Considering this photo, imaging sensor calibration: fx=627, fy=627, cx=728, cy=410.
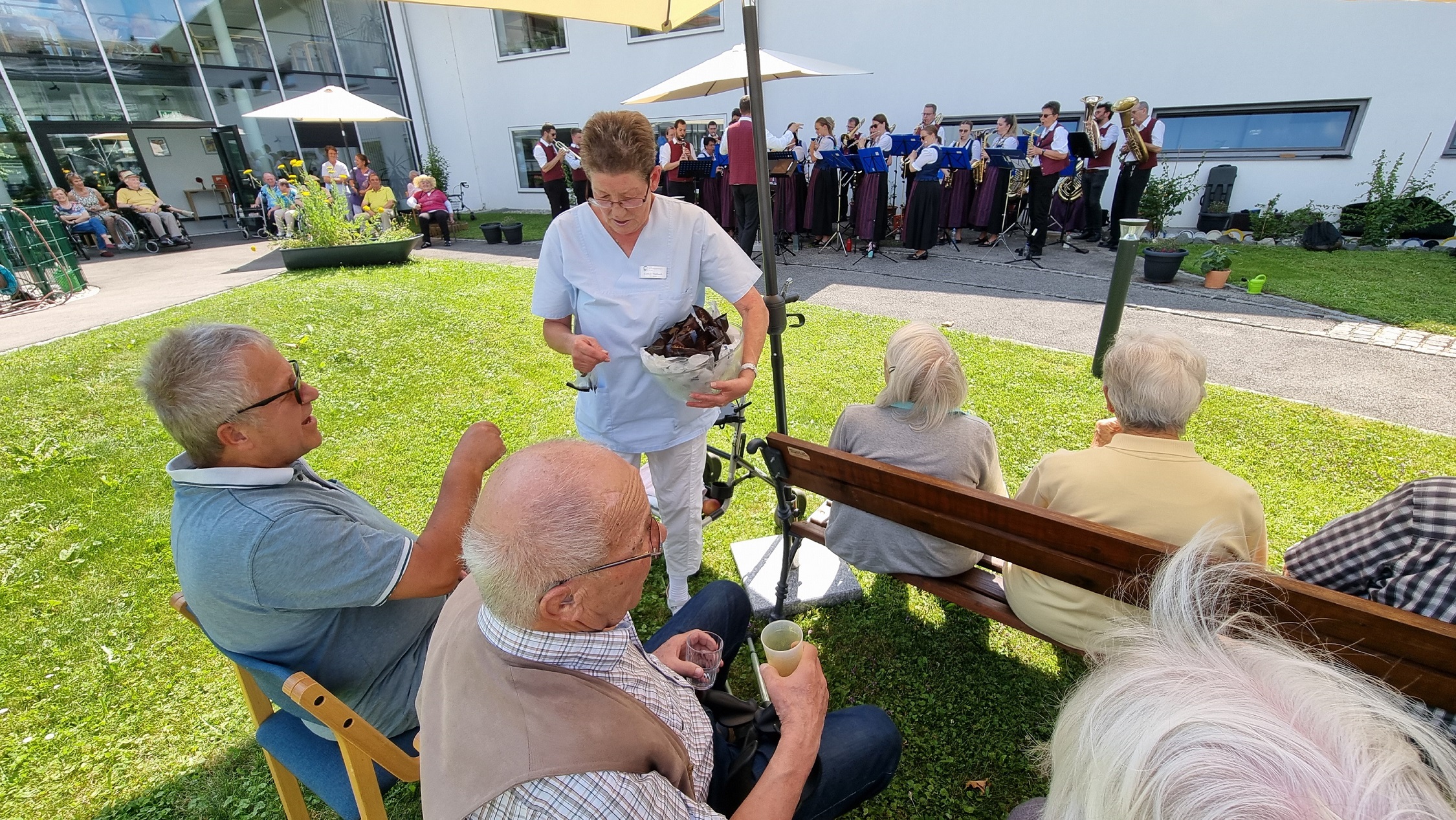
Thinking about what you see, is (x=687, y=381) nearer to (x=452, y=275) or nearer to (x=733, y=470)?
(x=733, y=470)

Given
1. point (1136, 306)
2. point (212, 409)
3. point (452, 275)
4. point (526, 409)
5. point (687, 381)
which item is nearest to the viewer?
point (212, 409)

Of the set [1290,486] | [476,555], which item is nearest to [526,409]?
[476,555]

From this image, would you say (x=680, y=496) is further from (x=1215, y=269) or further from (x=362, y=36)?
(x=362, y=36)

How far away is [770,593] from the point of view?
316cm

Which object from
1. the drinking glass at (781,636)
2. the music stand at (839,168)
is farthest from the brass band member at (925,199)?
the drinking glass at (781,636)

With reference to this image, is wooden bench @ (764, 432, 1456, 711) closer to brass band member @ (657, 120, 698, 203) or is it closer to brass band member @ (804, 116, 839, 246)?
brass band member @ (804, 116, 839, 246)

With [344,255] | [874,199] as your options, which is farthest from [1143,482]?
[344,255]

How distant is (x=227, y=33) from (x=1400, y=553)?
77.8 ft

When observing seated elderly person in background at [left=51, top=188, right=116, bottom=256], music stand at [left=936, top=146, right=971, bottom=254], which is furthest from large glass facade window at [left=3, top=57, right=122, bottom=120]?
music stand at [left=936, top=146, right=971, bottom=254]

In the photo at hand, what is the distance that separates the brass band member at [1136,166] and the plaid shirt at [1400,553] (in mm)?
9253

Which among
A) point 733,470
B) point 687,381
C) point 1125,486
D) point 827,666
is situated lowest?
point 827,666

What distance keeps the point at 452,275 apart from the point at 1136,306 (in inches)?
357

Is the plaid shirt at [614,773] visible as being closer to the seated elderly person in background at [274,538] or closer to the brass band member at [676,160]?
the seated elderly person in background at [274,538]

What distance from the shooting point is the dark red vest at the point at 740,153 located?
31.6ft
